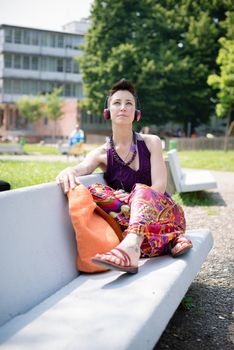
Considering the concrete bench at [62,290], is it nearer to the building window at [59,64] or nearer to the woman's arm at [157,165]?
the woman's arm at [157,165]

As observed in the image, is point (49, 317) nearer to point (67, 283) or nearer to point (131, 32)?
point (67, 283)

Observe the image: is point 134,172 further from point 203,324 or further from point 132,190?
point 203,324

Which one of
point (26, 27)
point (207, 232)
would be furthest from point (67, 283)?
point (26, 27)

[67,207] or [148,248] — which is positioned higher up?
[67,207]

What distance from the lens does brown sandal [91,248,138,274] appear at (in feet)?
9.55

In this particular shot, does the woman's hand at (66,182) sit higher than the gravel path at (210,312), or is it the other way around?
the woman's hand at (66,182)

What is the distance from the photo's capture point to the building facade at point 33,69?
222ft

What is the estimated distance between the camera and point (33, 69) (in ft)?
243

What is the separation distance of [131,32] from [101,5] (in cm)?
345

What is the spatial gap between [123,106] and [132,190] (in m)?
0.65

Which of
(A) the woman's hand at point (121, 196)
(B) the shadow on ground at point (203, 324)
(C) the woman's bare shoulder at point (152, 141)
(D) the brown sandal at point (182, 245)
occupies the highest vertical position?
(C) the woman's bare shoulder at point (152, 141)

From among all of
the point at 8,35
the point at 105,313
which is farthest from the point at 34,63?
the point at 105,313

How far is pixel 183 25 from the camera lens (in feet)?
145

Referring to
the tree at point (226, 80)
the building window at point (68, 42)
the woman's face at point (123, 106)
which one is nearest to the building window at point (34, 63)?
the building window at point (68, 42)
